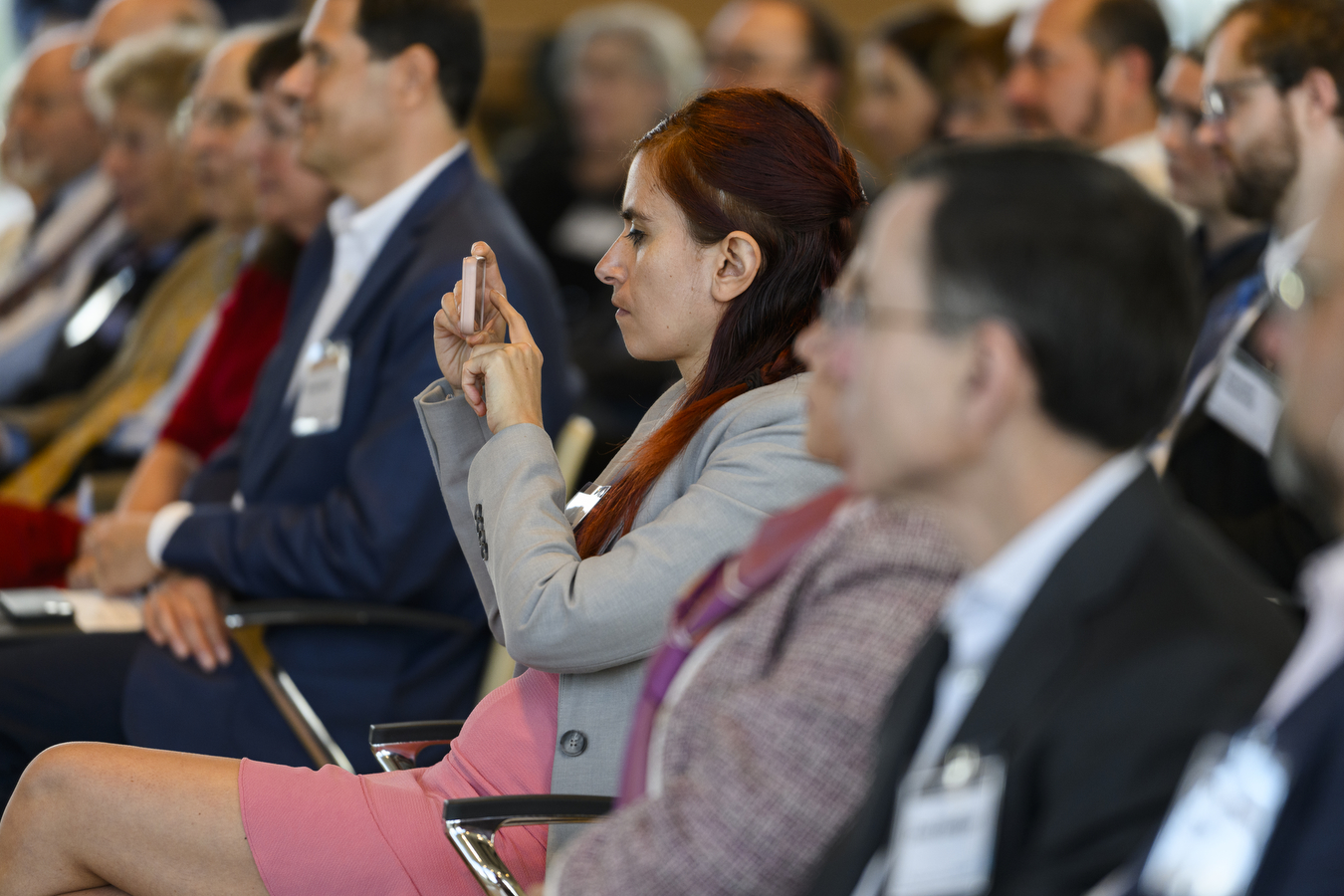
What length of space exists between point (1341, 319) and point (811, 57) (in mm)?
4263

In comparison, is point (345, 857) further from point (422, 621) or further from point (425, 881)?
point (422, 621)

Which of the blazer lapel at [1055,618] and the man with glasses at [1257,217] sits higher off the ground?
the blazer lapel at [1055,618]

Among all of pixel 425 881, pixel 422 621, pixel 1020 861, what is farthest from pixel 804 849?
pixel 422 621

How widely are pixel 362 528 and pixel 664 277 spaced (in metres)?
0.75

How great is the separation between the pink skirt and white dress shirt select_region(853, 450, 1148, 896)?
0.69 m

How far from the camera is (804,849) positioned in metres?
1.07

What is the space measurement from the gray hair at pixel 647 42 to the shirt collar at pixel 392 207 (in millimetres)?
2666

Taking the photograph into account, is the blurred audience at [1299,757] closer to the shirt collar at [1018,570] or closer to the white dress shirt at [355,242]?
the shirt collar at [1018,570]

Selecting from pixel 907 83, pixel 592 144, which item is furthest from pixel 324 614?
pixel 907 83

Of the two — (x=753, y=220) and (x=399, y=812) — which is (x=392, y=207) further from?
(x=399, y=812)

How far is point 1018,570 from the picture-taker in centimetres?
98

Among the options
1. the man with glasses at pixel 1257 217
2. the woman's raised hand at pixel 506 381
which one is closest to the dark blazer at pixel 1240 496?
the man with glasses at pixel 1257 217

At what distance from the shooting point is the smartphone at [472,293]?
1.76 meters

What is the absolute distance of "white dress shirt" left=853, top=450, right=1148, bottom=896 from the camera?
0.97 meters
